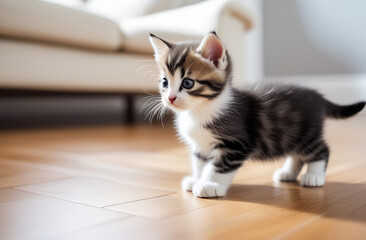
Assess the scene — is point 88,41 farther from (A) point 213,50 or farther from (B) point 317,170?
(B) point 317,170

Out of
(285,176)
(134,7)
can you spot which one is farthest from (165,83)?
(134,7)

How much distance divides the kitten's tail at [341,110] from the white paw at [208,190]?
44 cm

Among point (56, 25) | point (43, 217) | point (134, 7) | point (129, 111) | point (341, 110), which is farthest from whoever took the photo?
point (129, 111)

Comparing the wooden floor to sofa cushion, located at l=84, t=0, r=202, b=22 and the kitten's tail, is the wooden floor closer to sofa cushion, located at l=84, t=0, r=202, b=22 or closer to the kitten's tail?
the kitten's tail

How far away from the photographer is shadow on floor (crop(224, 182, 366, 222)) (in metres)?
0.80

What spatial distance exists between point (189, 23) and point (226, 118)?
166cm

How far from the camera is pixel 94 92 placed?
270 cm

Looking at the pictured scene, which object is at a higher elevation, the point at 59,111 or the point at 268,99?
the point at 59,111

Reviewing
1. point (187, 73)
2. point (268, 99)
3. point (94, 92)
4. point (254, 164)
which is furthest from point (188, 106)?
point (94, 92)

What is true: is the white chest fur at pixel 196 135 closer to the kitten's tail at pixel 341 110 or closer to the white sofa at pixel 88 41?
the kitten's tail at pixel 341 110

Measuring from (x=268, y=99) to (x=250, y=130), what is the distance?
0.34 feet

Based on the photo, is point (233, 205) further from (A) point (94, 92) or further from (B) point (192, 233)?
(A) point (94, 92)

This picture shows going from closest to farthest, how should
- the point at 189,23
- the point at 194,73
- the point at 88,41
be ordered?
the point at 194,73 < the point at 88,41 < the point at 189,23

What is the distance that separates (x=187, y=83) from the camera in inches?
39.0
